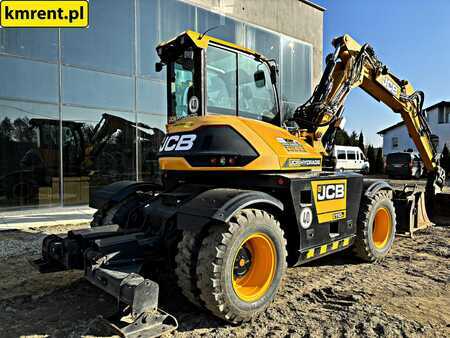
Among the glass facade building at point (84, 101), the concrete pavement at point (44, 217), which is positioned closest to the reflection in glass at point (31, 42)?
the glass facade building at point (84, 101)

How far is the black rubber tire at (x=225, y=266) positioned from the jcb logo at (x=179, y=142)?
1.04 metres

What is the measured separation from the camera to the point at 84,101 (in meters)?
10.7

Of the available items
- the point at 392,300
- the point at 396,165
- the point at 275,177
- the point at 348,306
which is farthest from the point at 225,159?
the point at 396,165

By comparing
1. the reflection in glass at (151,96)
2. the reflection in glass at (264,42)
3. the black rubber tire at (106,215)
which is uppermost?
the reflection in glass at (264,42)

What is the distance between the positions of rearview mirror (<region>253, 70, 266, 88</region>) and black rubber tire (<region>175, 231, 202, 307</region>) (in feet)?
7.44

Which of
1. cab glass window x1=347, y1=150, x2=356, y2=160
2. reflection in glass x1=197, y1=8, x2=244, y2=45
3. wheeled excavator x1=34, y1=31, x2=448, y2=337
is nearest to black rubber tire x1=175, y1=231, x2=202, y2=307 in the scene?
wheeled excavator x1=34, y1=31, x2=448, y2=337

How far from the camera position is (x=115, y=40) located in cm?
1130

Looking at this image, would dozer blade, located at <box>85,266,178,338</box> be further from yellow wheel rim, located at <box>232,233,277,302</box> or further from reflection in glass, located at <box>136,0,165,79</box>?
reflection in glass, located at <box>136,0,165,79</box>

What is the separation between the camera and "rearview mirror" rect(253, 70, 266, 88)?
15.5 feet

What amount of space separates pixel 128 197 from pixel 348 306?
3006 mm

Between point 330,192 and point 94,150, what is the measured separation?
27.1ft

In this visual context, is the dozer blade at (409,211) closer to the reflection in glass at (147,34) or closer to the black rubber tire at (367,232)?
the black rubber tire at (367,232)

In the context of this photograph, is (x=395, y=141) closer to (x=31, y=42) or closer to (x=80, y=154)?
(x=80, y=154)

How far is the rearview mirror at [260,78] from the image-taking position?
4719 mm
